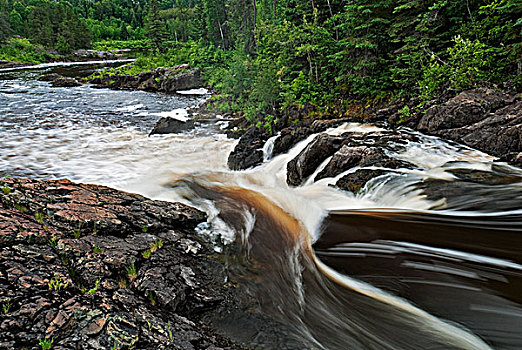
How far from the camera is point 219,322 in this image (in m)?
3.89

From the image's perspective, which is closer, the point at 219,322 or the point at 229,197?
the point at 219,322

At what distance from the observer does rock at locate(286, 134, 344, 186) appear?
8609 millimetres

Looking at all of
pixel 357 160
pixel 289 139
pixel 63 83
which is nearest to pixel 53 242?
pixel 357 160

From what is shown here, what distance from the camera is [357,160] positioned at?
7832 mm

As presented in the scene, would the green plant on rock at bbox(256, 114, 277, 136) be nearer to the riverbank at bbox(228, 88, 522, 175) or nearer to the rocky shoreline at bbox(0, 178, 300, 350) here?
the riverbank at bbox(228, 88, 522, 175)

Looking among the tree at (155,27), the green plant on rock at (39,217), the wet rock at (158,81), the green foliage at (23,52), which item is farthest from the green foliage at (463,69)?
the green foliage at (23,52)

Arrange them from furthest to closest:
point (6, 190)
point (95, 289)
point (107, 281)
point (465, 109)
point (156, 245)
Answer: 1. point (465, 109)
2. point (6, 190)
3. point (156, 245)
4. point (107, 281)
5. point (95, 289)

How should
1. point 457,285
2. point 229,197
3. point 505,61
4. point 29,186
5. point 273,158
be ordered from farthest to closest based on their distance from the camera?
1. point 273,158
2. point 505,61
3. point 229,197
4. point 29,186
5. point 457,285

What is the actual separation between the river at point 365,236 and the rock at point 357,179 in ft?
0.61

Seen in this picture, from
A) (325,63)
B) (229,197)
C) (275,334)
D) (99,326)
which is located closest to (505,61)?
(325,63)

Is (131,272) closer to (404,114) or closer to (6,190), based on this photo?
(6,190)

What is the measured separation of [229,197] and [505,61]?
10166 millimetres

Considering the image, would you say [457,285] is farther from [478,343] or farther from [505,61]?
[505,61]

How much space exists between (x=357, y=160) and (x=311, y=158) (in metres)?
1.39
